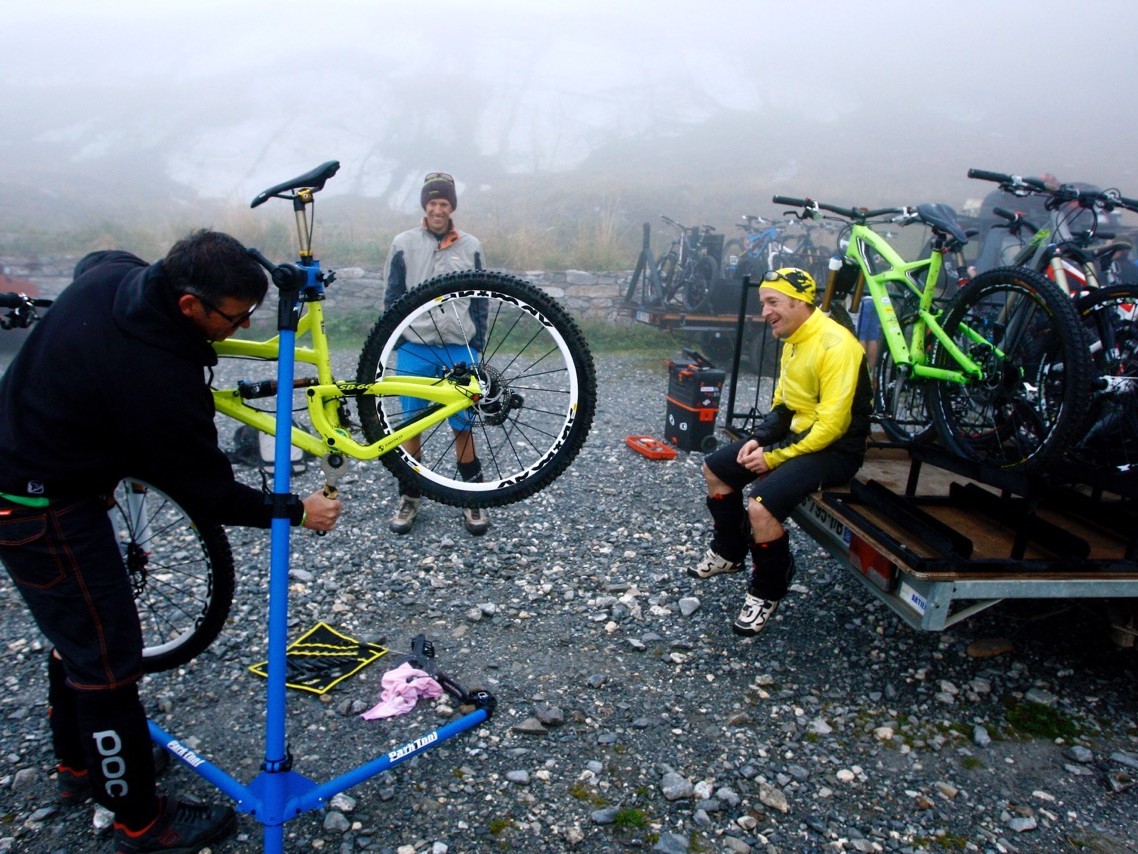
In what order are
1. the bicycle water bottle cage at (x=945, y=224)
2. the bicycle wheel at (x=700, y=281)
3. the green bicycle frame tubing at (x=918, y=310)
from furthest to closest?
the bicycle wheel at (x=700, y=281), the bicycle water bottle cage at (x=945, y=224), the green bicycle frame tubing at (x=918, y=310)

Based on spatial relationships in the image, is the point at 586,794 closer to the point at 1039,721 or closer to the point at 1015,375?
the point at 1039,721

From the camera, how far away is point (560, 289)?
43.7ft

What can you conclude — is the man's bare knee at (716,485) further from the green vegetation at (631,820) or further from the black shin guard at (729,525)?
the green vegetation at (631,820)

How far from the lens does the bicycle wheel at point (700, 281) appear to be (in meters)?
11.2

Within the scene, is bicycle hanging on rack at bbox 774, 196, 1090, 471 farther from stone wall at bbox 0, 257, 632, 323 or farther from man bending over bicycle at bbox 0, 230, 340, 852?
stone wall at bbox 0, 257, 632, 323

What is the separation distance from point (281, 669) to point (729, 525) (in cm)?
266

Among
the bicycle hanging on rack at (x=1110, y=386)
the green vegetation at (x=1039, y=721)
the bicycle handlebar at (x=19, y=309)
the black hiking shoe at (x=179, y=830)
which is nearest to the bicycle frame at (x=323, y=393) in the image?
the bicycle handlebar at (x=19, y=309)

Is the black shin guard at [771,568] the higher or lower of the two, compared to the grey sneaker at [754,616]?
higher

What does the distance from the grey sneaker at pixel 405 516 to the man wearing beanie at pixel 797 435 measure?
2.26 meters

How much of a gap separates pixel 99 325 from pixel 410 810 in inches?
78.9

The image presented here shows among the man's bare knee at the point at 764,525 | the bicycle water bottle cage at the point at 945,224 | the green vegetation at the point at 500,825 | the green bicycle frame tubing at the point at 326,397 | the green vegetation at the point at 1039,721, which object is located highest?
the bicycle water bottle cage at the point at 945,224

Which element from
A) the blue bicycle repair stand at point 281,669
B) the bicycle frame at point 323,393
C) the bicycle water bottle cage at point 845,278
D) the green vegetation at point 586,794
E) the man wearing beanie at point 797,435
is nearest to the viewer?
the blue bicycle repair stand at point 281,669

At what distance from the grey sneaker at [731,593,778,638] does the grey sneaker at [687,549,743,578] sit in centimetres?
49

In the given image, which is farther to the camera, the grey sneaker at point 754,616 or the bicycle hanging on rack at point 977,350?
the grey sneaker at point 754,616
